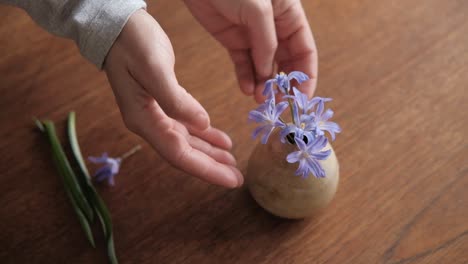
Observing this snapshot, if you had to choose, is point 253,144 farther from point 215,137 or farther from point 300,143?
point 300,143

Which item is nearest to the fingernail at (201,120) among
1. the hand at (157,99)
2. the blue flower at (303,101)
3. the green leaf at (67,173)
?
the hand at (157,99)

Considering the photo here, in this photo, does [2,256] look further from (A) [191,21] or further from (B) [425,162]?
(B) [425,162]

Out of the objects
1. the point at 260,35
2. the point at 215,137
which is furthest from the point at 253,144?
the point at 260,35

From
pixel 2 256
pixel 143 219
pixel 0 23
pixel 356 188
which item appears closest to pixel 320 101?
pixel 356 188

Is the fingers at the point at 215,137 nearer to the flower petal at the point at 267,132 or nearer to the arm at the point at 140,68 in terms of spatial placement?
the arm at the point at 140,68

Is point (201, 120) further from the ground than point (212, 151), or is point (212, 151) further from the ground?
point (201, 120)

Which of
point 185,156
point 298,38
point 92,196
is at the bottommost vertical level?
point 92,196
